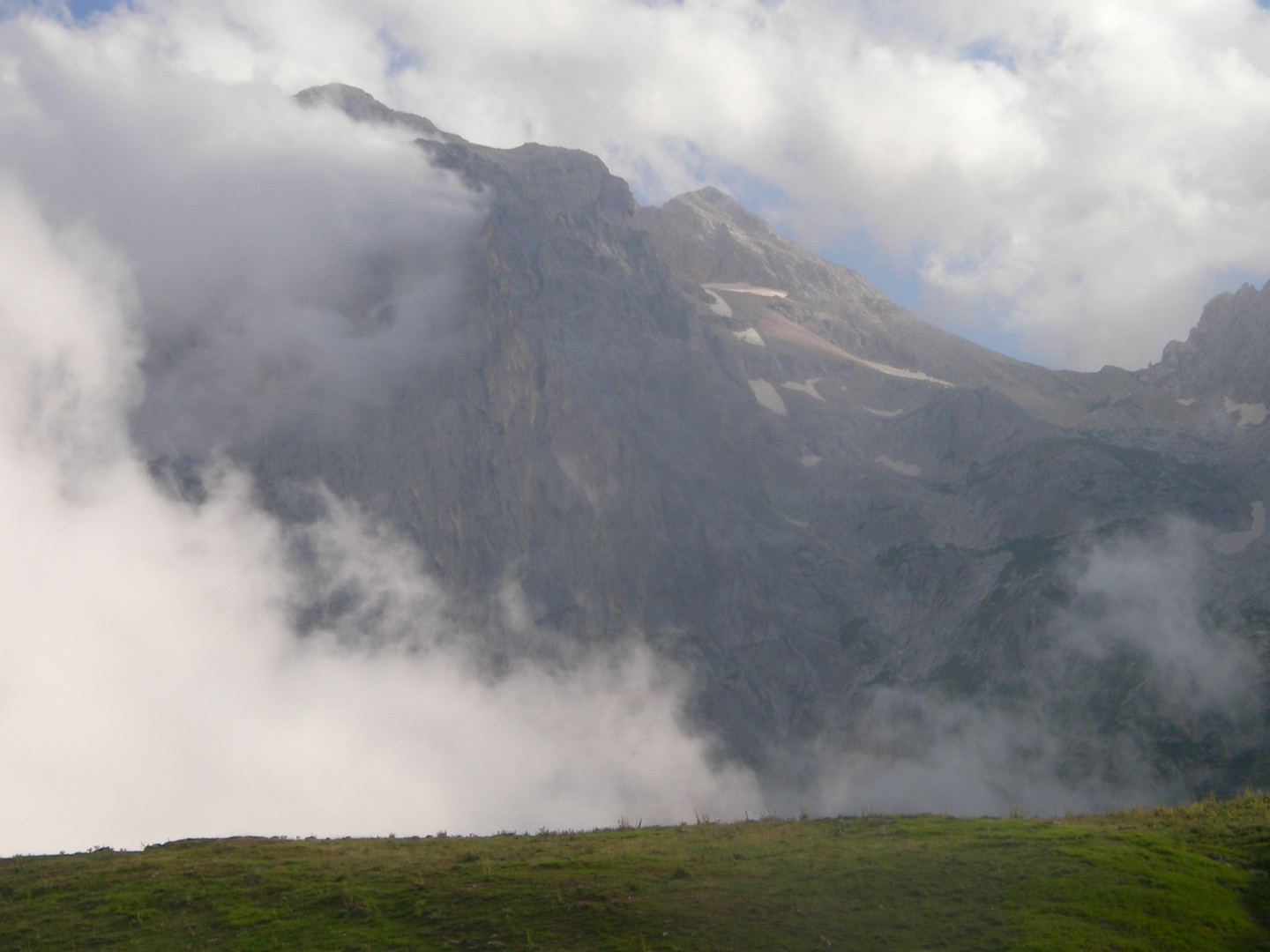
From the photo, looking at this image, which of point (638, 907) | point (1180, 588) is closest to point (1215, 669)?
point (1180, 588)

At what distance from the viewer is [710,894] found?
32.1m

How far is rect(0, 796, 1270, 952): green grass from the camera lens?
28703 mm

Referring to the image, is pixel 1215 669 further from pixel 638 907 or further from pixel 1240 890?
pixel 638 907

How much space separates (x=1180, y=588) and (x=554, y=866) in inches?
7367

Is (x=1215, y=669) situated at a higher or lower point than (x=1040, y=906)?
higher

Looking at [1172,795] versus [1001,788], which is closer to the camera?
[1172,795]

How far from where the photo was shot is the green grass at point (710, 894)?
2870 cm

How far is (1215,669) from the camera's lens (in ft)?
547

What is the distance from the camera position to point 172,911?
33.5 m

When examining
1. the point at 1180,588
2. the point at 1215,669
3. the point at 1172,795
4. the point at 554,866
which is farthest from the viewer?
the point at 1180,588

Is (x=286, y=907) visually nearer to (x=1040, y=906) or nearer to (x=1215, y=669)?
(x=1040, y=906)

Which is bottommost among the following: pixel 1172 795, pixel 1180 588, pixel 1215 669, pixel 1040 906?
pixel 1040 906

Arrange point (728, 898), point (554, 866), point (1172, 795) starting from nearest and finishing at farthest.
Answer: point (728, 898)
point (554, 866)
point (1172, 795)

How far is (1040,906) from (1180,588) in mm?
183988
